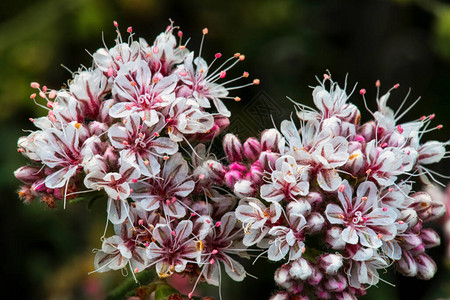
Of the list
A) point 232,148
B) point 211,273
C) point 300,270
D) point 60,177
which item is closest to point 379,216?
point 300,270

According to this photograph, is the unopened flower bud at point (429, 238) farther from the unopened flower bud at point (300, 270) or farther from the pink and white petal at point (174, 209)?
the pink and white petal at point (174, 209)

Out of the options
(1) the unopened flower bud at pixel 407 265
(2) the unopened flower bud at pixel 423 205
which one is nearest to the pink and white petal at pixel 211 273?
(1) the unopened flower bud at pixel 407 265

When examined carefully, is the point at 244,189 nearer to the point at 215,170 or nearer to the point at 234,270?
the point at 215,170

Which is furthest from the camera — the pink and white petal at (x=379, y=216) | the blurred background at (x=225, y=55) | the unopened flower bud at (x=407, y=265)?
the blurred background at (x=225, y=55)

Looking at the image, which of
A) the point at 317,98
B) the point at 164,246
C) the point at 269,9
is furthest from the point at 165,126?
the point at 269,9

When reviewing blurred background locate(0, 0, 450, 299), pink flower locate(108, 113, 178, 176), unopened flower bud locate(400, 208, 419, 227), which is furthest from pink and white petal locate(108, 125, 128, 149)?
blurred background locate(0, 0, 450, 299)

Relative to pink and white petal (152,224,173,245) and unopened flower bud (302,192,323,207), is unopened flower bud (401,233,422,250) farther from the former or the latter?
pink and white petal (152,224,173,245)

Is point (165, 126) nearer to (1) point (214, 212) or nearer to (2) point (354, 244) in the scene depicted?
(1) point (214, 212)
